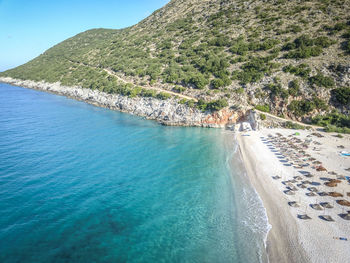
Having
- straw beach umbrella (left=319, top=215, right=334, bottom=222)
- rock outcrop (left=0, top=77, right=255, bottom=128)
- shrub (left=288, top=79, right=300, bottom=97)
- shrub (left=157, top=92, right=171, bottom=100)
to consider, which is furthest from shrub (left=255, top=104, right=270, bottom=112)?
straw beach umbrella (left=319, top=215, right=334, bottom=222)

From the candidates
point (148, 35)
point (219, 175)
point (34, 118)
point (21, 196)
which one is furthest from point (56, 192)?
point (148, 35)

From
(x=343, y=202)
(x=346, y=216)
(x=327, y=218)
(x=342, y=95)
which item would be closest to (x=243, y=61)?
(x=342, y=95)

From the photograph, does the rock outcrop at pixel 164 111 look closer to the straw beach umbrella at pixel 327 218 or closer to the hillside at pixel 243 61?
the hillside at pixel 243 61

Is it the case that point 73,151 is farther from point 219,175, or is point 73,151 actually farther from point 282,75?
point 282,75

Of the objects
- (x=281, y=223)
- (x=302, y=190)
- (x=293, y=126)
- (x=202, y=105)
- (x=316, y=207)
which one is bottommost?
(x=281, y=223)

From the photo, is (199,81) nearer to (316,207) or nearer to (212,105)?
(212,105)

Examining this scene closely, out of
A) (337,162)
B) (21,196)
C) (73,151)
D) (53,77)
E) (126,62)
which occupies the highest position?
(126,62)
